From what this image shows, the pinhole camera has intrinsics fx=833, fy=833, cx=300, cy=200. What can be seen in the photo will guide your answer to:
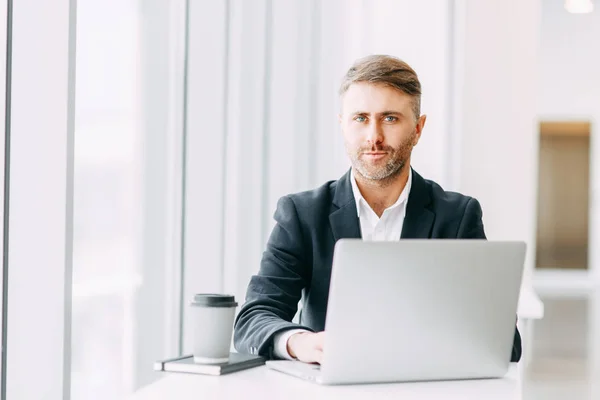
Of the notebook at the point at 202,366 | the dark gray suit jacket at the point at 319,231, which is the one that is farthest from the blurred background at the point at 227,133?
the dark gray suit jacket at the point at 319,231

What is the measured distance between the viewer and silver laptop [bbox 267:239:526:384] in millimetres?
1465

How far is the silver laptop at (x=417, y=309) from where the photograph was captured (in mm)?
1465

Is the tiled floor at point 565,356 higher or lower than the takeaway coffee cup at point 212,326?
lower

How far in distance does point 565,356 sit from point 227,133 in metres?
3.95

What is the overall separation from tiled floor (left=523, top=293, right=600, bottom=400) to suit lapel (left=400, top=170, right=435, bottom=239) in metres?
2.26

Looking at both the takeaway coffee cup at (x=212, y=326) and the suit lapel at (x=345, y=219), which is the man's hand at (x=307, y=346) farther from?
the suit lapel at (x=345, y=219)

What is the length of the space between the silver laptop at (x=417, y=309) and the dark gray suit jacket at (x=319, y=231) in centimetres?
53

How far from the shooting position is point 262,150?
10.7 feet

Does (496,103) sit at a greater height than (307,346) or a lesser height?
greater

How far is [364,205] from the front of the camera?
221cm

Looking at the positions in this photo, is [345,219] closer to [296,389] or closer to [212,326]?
[212,326]

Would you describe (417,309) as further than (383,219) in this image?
No

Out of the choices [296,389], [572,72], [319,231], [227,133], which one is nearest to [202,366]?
[296,389]

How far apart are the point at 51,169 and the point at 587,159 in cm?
1258
